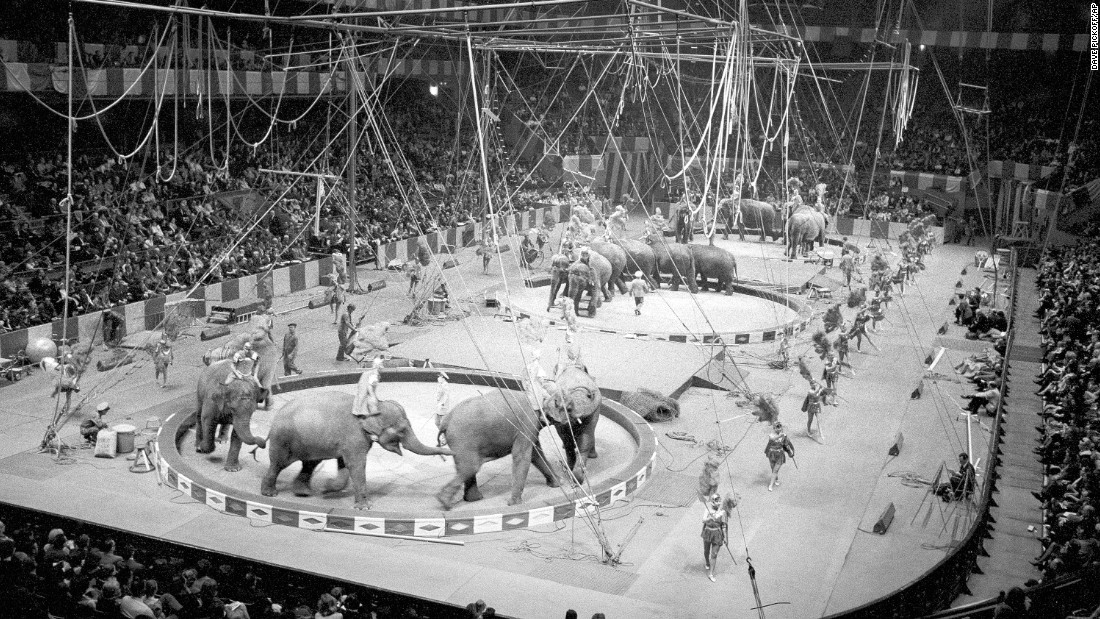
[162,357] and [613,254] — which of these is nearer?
[162,357]

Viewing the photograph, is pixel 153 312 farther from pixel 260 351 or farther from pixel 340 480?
pixel 340 480

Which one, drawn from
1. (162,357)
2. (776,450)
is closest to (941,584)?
(776,450)

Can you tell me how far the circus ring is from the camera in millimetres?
15203

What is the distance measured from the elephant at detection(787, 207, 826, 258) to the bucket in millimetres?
23274

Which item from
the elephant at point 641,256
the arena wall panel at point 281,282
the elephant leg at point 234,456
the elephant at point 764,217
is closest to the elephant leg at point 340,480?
the elephant leg at point 234,456

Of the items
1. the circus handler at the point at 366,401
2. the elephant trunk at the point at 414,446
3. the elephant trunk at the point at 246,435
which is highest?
the circus handler at the point at 366,401

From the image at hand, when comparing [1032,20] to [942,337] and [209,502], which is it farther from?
[209,502]

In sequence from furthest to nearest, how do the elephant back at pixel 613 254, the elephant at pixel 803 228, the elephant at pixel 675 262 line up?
the elephant at pixel 803 228 → the elephant at pixel 675 262 → the elephant back at pixel 613 254

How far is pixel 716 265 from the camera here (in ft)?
99.7

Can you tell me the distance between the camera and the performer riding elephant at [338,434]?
15273mm

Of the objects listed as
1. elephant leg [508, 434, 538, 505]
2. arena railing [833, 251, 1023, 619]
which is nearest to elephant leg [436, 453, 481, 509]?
elephant leg [508, 434, 538, 505]

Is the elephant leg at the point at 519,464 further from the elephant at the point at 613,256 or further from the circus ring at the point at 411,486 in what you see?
the elephant at the point at 613,256

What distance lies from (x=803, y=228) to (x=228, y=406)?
23.9 meters

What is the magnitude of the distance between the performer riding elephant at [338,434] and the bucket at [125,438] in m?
3.53
